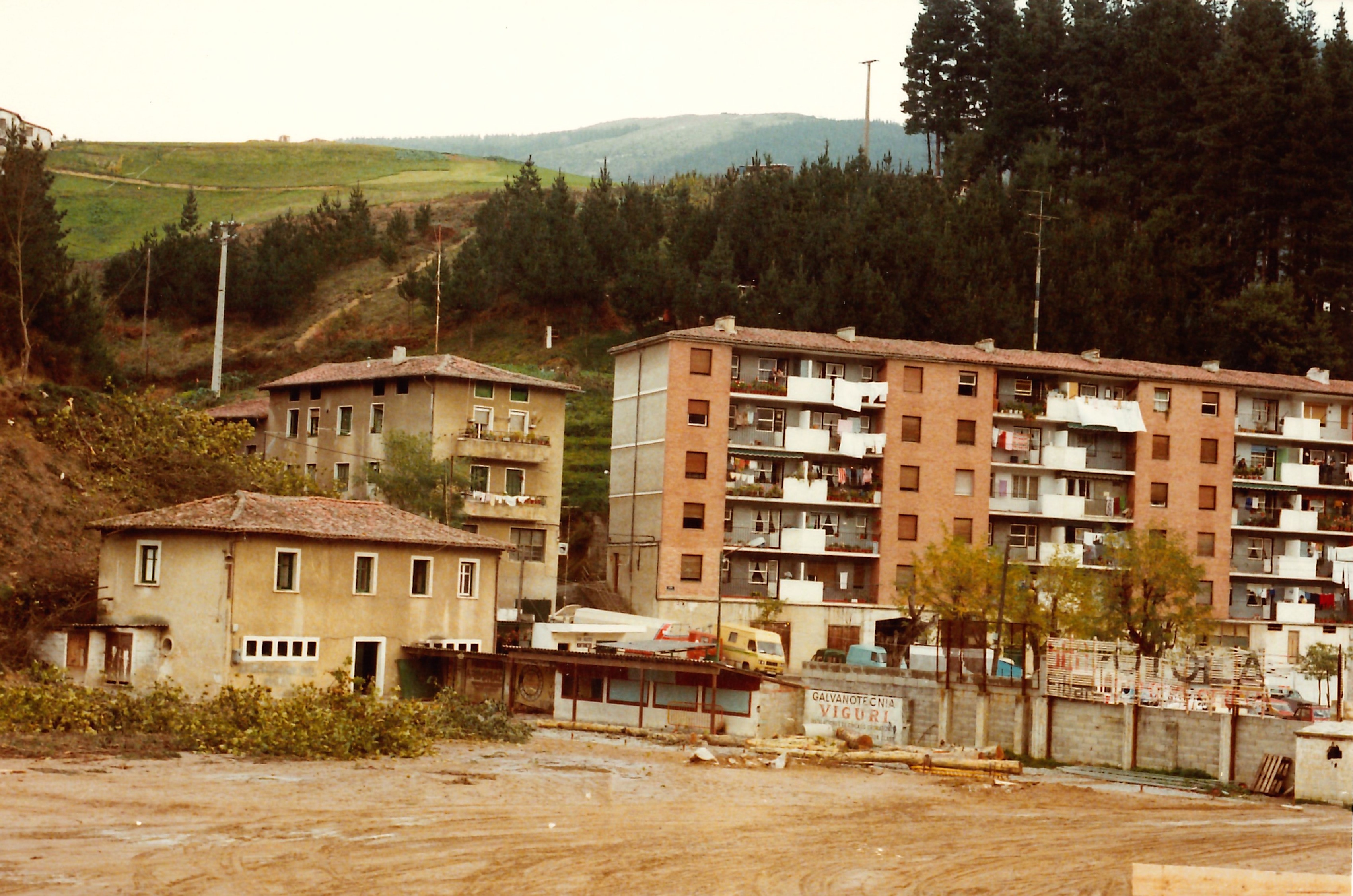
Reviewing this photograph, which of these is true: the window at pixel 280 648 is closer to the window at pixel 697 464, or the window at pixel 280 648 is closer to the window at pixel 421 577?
the window at pixel 421 577

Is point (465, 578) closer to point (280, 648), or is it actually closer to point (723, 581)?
point (280, 648)

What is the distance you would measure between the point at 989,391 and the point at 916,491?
6.38 meters

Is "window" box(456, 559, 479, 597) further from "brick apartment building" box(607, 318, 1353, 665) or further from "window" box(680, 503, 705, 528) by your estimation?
"window" box(680, 503, 705, 528)

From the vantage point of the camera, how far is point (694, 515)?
7669 centimetres

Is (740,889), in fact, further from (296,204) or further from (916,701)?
(296,204)

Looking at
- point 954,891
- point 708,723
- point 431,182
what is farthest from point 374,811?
point 431,182

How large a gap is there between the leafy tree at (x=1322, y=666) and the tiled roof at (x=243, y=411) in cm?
5118

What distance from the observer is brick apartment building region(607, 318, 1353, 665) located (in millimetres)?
77188

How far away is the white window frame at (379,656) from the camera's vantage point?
5688 centimetres

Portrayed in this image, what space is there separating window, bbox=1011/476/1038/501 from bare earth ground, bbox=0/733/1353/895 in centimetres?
3699

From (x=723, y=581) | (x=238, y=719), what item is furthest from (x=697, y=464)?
(x=238, y=719)

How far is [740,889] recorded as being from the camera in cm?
2825

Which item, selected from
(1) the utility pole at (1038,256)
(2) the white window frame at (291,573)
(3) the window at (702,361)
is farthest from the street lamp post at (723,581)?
(1) the utility pole at (1038,256)

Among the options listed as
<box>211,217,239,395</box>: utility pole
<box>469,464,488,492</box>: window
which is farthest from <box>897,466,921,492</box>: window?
<box>211,217,239,395</box>: utility pole
